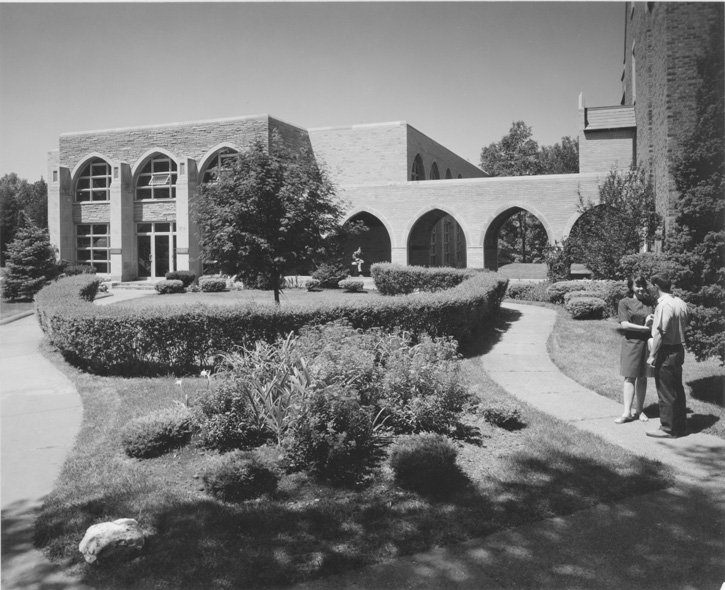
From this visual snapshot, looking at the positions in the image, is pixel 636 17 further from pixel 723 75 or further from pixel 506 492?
pixel 506 492

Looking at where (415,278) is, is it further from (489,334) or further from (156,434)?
(156,434)

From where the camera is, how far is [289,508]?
5.18 meters

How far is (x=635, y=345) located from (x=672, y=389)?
810 mm

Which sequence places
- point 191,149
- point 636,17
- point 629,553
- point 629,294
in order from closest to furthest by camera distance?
point 629,553
point 629,294
point 636,17
point 191,149

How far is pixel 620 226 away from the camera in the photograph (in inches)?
665

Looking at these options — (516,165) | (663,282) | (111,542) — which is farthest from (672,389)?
(516,165)

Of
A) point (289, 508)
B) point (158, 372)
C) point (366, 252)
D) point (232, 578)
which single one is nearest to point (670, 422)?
point (289, 508)

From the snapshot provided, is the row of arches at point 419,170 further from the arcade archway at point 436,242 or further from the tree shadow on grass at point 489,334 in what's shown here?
the tree shadow on grass at point 489,334

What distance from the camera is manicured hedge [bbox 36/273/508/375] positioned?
10297 mm

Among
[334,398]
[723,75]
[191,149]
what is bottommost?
[334,398]

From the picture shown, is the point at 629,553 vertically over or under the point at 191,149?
under

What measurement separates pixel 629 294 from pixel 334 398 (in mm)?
4573

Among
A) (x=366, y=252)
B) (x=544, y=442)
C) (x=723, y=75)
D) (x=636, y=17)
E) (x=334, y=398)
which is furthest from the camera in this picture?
(x=366, y=252)

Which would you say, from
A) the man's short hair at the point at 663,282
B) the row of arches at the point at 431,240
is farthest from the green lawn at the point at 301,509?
the row of arches at the point at 431,240
